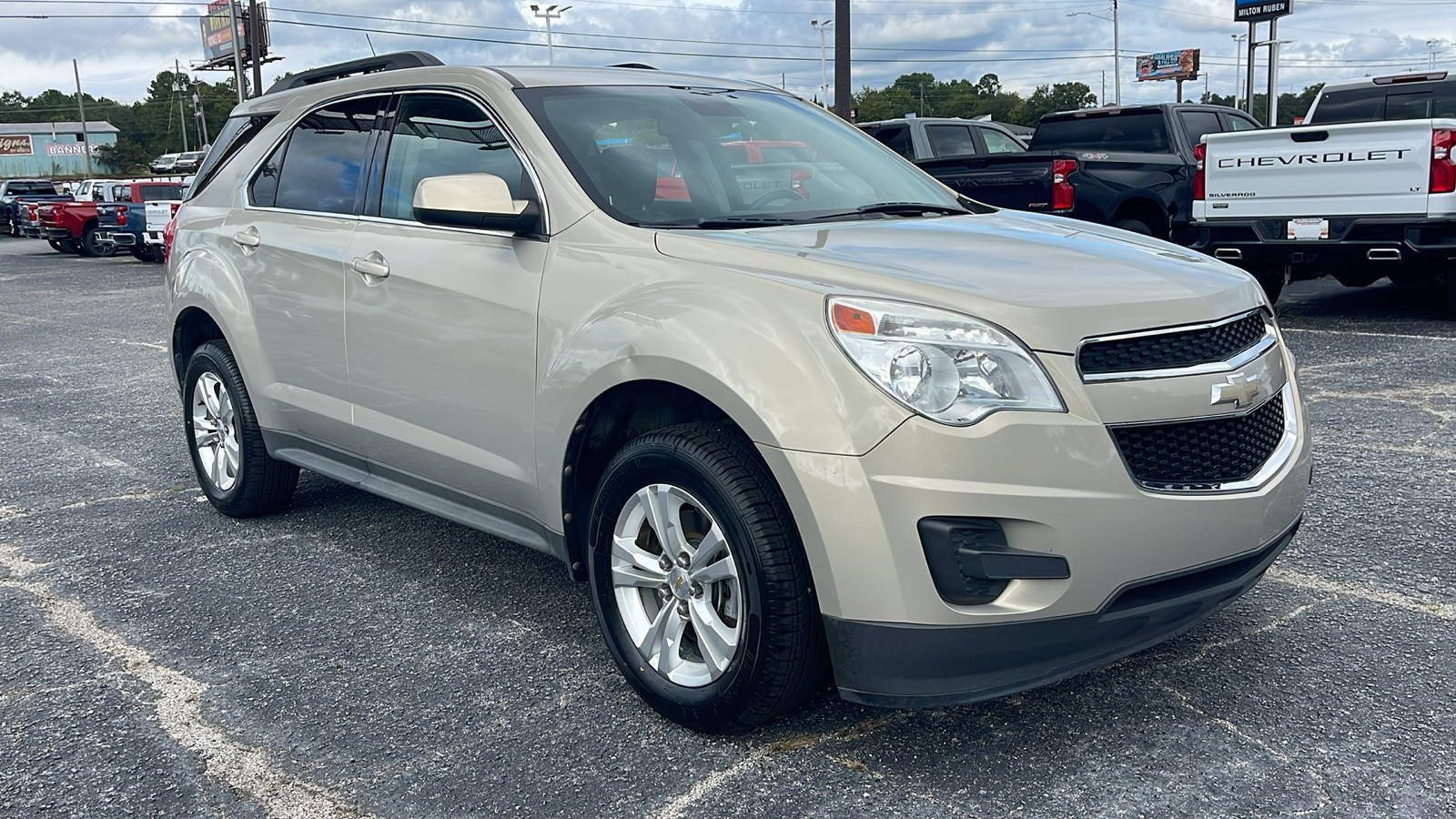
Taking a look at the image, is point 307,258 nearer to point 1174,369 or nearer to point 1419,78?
point 1174,369

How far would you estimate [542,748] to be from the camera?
308cm

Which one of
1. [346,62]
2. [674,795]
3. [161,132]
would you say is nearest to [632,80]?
[346,62]

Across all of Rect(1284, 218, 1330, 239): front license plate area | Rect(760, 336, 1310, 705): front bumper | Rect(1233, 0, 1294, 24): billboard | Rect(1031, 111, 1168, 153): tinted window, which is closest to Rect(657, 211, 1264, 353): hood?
Rect(760, 336, 1310, 705): front bumper

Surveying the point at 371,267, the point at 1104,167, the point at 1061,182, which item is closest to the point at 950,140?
the point at 1104,167

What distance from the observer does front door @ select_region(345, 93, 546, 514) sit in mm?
3527

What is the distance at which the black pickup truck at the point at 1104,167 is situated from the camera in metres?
11.8

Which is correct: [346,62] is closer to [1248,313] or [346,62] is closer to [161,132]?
[1248,313]

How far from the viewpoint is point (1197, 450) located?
283cm

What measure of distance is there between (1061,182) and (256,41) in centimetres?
3476

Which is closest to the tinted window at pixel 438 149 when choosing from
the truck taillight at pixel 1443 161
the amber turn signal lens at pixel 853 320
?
the amber turn signal lens at pixel 853 320

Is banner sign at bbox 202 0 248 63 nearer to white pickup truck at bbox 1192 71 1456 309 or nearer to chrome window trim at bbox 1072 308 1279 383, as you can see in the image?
white pickup truck at bbox 1192 71 1456 309

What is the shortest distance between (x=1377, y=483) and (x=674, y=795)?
3.70 meters

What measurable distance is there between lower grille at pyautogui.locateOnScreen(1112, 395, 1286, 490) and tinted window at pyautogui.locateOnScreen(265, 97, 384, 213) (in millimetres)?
2820

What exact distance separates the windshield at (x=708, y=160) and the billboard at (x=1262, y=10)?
2626cm
